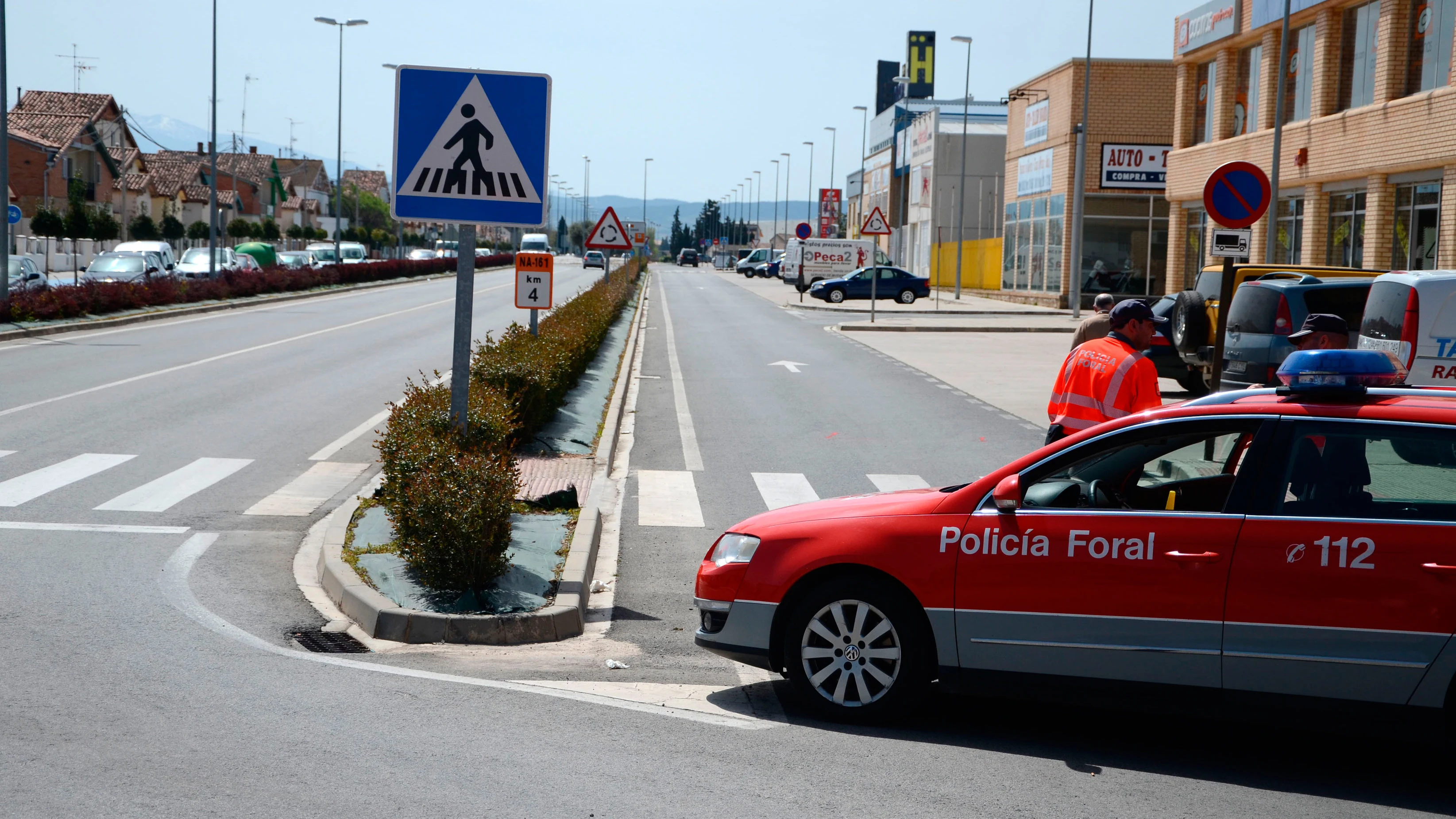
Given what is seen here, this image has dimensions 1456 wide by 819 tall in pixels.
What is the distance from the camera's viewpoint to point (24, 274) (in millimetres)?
32938

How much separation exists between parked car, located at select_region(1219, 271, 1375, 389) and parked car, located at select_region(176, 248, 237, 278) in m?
35.1

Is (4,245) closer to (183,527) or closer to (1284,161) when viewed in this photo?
(183,527)

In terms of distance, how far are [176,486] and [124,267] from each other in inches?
1239

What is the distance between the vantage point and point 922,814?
180 inches

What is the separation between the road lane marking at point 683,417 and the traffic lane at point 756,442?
0.31 feet

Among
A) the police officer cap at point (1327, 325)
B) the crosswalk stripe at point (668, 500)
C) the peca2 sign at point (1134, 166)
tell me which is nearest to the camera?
the police officer cap at point (1327, 325)

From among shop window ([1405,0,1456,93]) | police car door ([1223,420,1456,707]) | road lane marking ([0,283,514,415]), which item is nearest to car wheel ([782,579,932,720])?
police car door ([1223,420,1456,707])

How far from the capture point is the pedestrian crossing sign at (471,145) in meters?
8.00

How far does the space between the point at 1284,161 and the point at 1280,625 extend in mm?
29971

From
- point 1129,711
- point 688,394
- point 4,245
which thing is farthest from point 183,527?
point 4,245

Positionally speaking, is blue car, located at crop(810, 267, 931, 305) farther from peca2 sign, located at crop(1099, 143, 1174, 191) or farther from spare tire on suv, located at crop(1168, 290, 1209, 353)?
spare tire on suv, located at crop(1168, 290, 1209, 353)

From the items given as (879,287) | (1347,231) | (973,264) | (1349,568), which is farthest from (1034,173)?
(1349,568)

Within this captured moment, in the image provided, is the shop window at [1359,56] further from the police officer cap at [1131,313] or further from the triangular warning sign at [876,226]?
the police officer cap at [1131,313]

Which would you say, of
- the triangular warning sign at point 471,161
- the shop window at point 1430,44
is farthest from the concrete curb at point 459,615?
the shop window at point 1430,44
